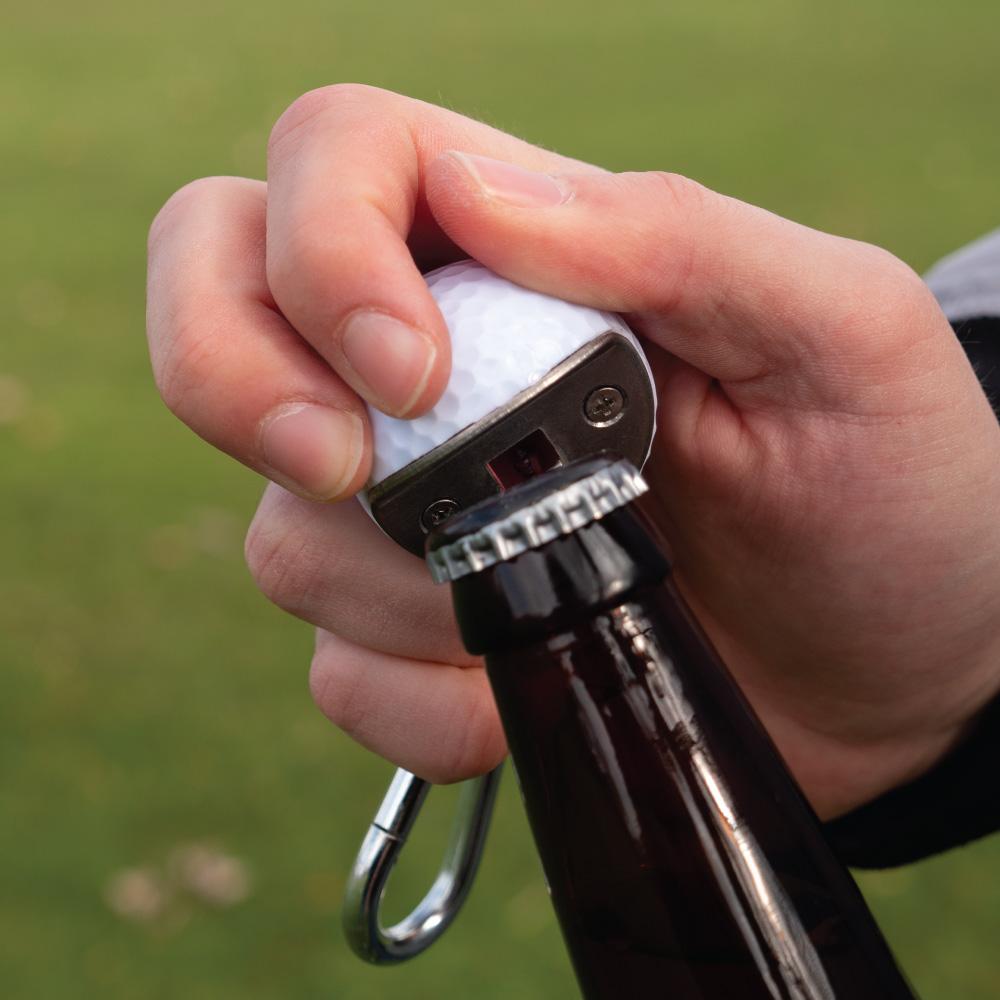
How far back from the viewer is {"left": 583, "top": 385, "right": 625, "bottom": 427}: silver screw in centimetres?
86

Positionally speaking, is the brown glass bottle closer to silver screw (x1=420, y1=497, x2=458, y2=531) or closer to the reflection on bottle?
the reflection on bottle

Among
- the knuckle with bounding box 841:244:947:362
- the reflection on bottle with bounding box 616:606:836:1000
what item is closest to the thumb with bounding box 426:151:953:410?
the knuckle with bounding box 841:244:947:362

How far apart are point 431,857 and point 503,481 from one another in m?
1.87

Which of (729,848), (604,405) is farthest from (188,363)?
(729,848)

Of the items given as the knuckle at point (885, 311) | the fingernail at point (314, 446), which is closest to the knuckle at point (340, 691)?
the fingernail at point (314, 446)

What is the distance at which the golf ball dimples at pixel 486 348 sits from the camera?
0.85 m

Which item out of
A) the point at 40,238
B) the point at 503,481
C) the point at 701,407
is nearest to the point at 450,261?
the point at 701,407

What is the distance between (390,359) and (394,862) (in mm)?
455

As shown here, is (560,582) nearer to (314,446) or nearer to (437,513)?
(437,513)

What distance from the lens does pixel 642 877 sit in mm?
721

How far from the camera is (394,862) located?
109cm

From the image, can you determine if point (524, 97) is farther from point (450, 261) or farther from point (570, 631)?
point (570, 631)

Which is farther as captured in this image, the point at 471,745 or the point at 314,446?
the point at 471,745

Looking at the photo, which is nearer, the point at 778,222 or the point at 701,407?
the point at 778,222
